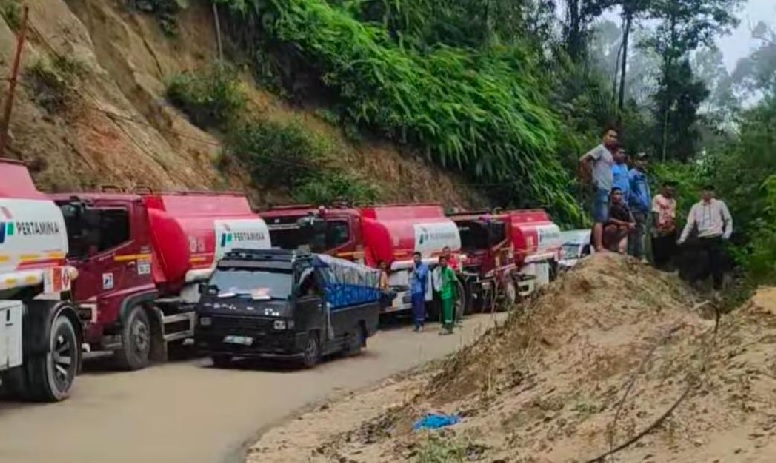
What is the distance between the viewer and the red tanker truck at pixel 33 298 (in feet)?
47.4

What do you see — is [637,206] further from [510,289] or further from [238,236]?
[510,289]

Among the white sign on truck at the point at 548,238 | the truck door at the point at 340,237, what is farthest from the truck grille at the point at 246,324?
the white sign on truck at the point at 548,238

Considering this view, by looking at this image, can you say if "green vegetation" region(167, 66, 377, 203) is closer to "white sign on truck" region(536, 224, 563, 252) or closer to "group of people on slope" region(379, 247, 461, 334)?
"white sign on truck" region(536, 224, 563, 252)

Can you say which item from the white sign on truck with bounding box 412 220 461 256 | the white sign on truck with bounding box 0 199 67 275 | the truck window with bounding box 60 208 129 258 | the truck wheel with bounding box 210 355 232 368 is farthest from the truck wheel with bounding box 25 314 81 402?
the white sign on truck with bounding box 412 220 461 256

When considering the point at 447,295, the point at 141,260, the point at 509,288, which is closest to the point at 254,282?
the point at 141,260

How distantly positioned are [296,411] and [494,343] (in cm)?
316

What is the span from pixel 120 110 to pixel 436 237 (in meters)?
8.33

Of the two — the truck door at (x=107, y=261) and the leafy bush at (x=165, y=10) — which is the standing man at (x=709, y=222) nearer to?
the truck door at (x=107, y=261)

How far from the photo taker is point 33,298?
1552cm

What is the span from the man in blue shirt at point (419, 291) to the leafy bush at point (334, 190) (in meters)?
5.58

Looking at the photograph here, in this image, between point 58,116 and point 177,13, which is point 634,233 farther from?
point 177,13

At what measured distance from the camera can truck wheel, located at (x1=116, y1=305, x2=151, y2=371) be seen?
19875 mm

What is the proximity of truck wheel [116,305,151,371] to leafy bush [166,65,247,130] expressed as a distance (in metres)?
15.5

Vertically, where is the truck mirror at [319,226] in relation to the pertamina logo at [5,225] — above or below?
below
